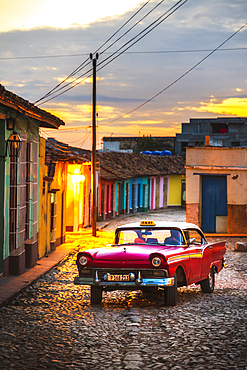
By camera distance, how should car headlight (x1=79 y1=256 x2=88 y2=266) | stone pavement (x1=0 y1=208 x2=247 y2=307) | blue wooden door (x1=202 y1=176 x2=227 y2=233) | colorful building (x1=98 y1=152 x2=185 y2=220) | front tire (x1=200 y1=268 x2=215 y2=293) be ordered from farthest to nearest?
colorful building (x1=98 y1=152 x2=185 y2=220) < blue wooden door (x1=202 y1=176 x2=227 y2=233) < front tire (x1=200 y1=268 x2=215 y2=293) < stone pavement (x1=0 y1=208 x2=247 y2=307) < car headlight (x1=79 y1=256 x2=88 y2=266)

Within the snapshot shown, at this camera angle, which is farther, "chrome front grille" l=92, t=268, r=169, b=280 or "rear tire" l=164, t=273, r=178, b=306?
"rear tire" l=164, t=273, r=178, b=306

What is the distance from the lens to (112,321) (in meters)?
7.71

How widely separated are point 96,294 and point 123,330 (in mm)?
1673

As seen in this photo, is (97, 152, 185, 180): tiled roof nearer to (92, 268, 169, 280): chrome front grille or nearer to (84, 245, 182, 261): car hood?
(84, 245, 182, 261): car hood

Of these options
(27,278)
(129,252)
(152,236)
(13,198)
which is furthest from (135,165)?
(129,252)

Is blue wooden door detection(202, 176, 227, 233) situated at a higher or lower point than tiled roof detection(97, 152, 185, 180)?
lower

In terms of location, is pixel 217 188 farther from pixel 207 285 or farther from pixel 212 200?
pixel 207 285

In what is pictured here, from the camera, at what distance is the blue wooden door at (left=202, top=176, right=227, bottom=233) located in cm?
2322

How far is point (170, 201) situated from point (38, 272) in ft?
118

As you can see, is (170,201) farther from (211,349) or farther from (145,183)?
(211,349)

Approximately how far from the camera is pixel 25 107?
35.8 ft

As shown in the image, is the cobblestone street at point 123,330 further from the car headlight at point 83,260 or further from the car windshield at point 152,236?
the car windshield at point 152,236

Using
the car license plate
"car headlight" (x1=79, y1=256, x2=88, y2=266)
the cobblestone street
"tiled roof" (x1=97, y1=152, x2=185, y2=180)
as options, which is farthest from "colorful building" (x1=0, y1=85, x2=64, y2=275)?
"tiled roof" (x1=97, y1=152, x2=185, y2=180)

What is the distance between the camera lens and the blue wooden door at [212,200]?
23.2m
